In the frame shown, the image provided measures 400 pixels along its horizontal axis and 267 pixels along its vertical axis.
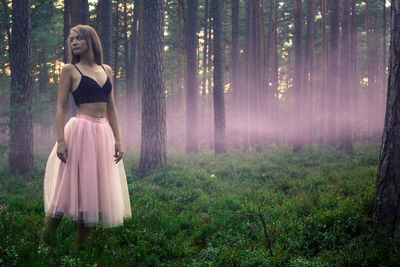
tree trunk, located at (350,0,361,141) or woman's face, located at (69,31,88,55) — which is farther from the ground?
tree trunk, located at (350,0,361,141)

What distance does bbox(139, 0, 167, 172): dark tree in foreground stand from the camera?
9578 mm

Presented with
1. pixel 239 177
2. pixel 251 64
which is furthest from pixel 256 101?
pixel 239 177

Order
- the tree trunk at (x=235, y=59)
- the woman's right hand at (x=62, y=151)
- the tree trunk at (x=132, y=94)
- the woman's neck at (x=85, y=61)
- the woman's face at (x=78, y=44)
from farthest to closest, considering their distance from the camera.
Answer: the tree trunk at (x=132, y=94)
the tree trunk at (x=235, y=59)
the woman's neck at (x=85, y=61)
the woman's face at (x=78, y=44)
the woman's right hand at (x=62, y=151)

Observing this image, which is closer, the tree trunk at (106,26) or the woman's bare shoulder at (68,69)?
the woman's bare shoulder at (68,69)

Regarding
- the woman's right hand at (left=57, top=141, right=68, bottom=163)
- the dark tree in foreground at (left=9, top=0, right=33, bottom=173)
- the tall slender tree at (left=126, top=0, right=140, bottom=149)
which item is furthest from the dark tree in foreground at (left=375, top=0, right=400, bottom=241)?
the tall slender tree at (left=126, top=0, right=140, bottom=149)

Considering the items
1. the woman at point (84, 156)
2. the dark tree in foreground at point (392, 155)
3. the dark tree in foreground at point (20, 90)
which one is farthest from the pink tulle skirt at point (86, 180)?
the dark tree in foreground at point (20, 90)

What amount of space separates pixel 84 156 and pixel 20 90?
28.5 feet

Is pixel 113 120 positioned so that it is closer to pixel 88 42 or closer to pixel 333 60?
pixel 88 42

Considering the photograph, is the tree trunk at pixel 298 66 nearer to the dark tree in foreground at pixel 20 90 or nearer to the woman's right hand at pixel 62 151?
the dark tree in foreground at pixel 20 90

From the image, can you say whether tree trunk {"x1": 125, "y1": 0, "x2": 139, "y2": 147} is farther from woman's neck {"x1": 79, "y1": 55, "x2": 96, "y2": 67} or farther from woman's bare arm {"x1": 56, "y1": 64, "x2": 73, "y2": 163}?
woman's bare arm {"x1": 56, "y1": 64, "x2": 73, "y2": 163}

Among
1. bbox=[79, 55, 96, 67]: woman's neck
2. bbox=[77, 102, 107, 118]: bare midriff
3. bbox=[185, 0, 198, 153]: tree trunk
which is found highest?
bbox=[185, 0, 198, 153]: tree trunk

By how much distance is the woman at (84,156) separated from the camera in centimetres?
342

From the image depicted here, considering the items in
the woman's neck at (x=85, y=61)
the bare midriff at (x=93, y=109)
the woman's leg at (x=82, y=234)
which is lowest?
the woman's leg at (x=82, y=234)

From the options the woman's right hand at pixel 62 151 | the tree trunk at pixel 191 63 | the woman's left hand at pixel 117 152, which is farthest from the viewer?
the tree trunk at pixel 191 63
